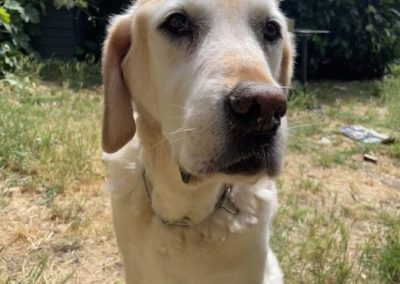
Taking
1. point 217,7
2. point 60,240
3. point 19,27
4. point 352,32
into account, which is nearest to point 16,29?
point 19,27

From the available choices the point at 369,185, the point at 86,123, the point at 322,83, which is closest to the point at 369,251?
the point at 369,185

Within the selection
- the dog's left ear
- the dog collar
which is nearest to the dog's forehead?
the dog's left ear

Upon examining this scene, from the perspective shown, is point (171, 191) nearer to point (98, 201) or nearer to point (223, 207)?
point (223, 207)

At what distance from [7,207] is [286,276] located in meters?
1.71

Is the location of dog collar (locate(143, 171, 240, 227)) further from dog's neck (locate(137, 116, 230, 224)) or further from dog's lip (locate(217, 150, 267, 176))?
dog's lip (locate(217, 150, 267, 176))

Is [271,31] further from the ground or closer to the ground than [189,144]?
further from the ground

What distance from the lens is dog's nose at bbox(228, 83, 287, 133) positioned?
147cm

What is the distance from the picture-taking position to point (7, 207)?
3336 millimetres

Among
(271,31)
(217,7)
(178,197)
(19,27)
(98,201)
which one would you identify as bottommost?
(98,201)

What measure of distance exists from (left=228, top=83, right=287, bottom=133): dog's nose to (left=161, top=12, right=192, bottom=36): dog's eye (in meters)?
0.50

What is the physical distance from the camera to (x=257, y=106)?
1.49 meters

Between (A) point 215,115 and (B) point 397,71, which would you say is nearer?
(A) point 215,115

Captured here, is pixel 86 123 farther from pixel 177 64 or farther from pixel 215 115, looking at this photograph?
pixel 215 115

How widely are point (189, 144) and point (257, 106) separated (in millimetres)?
336
